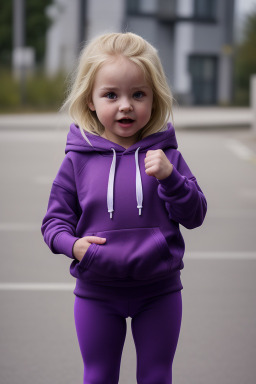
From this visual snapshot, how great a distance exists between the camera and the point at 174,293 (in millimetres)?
3061

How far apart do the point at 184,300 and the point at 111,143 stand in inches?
114

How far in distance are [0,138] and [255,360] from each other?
16002 millimetres

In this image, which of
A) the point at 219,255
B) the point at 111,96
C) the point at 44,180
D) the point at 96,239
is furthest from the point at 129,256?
the point at 44,180

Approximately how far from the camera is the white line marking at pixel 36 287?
6.06 metres

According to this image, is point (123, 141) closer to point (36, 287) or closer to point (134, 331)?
point (134, 331)

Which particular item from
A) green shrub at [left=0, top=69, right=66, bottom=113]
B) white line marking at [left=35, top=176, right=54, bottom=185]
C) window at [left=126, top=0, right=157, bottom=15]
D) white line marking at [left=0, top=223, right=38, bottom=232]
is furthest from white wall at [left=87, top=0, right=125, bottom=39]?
white line marking at [left=0, top=223, right=38, bottom=232]

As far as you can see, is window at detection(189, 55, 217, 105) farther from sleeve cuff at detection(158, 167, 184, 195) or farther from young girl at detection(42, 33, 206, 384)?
sleeve cuff at detection(158, 167, 184, 195)

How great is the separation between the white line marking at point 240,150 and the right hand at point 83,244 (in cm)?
1262

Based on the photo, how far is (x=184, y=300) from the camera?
5797mm

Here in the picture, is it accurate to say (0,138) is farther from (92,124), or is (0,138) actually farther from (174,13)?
(174,13)

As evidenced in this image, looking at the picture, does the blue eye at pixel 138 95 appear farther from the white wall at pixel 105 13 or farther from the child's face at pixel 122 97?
the white wall at pixel 105 13

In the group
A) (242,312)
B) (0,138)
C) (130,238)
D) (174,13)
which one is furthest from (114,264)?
(174,13)

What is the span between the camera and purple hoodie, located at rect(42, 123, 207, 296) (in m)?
2.92

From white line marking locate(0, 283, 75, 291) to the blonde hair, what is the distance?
3.00 meters
